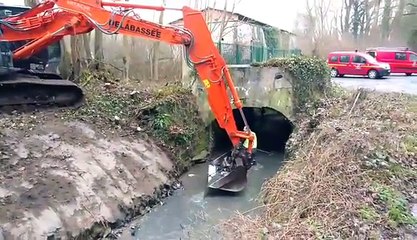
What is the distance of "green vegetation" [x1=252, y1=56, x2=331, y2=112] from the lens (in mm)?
11047

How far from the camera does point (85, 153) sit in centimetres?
738

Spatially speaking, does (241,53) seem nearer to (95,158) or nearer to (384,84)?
(95,158)

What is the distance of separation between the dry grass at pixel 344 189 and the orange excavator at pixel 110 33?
4.58ft

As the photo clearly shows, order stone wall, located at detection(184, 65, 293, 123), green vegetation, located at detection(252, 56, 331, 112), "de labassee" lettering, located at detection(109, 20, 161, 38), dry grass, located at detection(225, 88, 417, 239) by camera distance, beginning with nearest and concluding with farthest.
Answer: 1. dry grass, located at detection(225, 88, 417, 239)
2. "de labassee" lettering, located at detection(109, 20, 161, 38)
3. stone wall, located at detection(184, 65, 293, 123)
4. green vegetation, located at detection(252, 56, 331, 112)

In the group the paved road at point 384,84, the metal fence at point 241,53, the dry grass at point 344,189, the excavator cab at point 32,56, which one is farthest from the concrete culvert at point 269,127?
the excavator cab at point 32,56

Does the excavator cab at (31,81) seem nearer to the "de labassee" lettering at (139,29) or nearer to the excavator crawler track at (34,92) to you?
the excavator crawler track at (34,92)

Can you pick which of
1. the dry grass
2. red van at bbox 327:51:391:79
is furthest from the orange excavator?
red van at bbox 327:51:391:79

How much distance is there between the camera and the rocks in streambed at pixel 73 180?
5.59 meters

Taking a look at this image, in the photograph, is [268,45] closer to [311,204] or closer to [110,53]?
[110,53]

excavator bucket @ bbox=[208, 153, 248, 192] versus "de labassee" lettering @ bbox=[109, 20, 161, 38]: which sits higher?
"de labassee" lettering @ bbox=[109, 20, 161, 38]

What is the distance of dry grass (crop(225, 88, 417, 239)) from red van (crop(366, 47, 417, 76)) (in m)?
16.8

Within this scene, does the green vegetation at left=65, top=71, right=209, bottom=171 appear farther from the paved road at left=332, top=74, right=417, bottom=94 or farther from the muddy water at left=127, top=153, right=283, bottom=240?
the paved road at left=332, top=74, right=417, bottom=94

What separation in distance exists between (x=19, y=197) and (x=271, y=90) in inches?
267

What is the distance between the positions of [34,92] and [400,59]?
20.2 m
